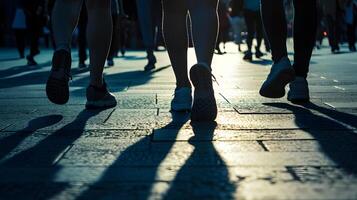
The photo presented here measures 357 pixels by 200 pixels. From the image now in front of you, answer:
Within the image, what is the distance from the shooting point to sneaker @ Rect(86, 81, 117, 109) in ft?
13.0

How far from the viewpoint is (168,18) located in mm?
3824

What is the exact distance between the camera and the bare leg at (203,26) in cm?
347

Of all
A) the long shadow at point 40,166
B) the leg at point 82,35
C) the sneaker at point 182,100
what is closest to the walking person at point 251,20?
the leg at point 82,35

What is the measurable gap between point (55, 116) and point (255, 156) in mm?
1568

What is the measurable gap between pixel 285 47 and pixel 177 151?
1.84 metres

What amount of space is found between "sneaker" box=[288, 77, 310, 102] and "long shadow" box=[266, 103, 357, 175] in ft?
0.44

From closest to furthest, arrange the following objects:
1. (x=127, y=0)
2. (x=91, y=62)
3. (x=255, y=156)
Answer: (x=255, y=156)
(x=91, y=62)
(x=127, y=0)

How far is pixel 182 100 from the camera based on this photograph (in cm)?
379

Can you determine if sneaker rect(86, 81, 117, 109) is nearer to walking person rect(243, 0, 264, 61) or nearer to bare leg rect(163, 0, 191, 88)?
bare leg rect(163, 0, 191, 88)

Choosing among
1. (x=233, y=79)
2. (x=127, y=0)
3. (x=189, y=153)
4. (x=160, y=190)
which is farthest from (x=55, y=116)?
(x=127, y=0)

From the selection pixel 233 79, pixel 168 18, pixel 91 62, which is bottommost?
pixel 233 79

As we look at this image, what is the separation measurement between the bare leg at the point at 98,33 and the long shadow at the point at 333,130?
104cm

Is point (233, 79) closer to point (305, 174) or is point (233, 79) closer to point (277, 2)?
point (277, 2)

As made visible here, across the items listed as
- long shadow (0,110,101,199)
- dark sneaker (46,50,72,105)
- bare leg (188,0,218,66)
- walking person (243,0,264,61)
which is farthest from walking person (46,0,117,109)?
walking person (243,0,264,61)
